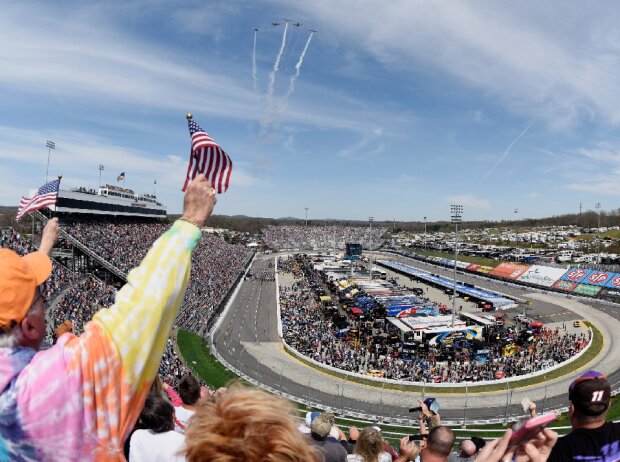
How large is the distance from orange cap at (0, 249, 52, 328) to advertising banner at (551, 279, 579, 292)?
6418cm

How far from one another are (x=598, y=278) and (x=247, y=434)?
64544 millimetres

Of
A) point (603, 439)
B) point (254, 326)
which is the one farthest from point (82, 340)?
point (254, 326)

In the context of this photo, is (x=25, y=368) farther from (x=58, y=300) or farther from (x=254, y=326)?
(x=254, y=326)

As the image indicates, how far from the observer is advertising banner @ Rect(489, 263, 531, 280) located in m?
66.2

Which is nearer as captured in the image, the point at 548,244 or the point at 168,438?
the point at 168,438

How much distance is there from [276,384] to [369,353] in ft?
25.5

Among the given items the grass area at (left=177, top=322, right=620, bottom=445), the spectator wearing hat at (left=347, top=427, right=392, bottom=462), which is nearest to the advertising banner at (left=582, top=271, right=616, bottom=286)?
the grass area at (left=177, top=322, right=620, bottom=445)

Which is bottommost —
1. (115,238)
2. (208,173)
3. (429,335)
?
(429,335)

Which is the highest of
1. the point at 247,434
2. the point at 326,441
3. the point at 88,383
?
the point at 88,383

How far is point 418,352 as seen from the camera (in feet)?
97.7

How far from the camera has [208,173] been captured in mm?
6750

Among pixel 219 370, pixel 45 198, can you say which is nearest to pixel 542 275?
pixel 219 370

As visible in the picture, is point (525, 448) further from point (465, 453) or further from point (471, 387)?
point (471, 387)

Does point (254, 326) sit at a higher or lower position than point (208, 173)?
lower
